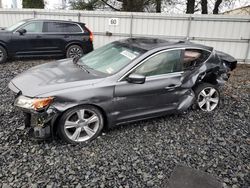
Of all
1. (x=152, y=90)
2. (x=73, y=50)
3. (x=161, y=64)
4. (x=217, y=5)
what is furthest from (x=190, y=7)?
(x=152, y=90)

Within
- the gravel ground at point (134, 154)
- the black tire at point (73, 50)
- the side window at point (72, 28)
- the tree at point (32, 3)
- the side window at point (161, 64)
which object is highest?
the tree at point (32, 3)

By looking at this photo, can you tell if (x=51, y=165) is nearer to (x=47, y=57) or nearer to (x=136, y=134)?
(x=136, y=134)

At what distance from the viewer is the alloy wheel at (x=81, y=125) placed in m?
3.28

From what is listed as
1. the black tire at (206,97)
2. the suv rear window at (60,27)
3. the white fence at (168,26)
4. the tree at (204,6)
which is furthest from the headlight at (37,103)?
the tree at (204,6)

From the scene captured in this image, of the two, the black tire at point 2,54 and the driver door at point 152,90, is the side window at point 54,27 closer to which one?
the black tire at point 2,54

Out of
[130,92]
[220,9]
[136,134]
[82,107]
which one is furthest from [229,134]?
[220,9]

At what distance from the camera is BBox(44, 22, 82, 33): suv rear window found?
8656mm

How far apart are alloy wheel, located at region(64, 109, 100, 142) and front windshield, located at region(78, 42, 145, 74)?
741mm

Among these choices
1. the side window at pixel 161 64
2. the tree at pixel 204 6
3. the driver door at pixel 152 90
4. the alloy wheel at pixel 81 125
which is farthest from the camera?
the tree at pixel 204 6

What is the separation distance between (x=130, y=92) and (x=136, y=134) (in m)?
0.72

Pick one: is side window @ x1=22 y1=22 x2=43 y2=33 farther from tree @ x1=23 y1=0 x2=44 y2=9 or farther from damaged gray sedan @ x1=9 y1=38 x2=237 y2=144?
tree @ x1=23 y1=0 x2=44 y2=9

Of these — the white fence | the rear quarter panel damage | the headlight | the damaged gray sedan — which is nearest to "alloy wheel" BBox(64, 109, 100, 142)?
the damaged gray sedan

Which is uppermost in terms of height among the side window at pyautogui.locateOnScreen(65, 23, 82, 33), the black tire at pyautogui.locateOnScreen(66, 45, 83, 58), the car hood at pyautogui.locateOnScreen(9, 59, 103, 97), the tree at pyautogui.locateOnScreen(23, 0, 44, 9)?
the tree at pyautogui.locateOnScreen(23, 0, 44, 9)

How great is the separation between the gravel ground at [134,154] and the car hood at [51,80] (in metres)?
0.75
